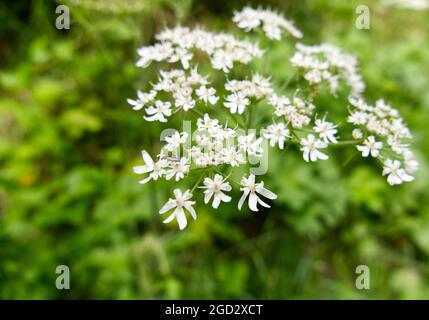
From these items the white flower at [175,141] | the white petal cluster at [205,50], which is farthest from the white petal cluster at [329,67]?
the white flower at [175,141]

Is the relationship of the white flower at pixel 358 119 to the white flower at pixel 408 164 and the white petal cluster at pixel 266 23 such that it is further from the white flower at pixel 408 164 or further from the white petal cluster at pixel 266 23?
the white petal cluster at pixel 266 23

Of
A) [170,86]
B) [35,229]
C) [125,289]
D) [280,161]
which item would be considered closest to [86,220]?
[35,229]

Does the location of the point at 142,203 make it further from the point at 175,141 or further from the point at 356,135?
the point at 356,135

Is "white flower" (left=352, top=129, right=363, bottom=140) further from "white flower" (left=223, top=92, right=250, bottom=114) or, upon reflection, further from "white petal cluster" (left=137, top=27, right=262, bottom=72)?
"white petal cluster" (left=137, top=27, right=262, bottom=72)

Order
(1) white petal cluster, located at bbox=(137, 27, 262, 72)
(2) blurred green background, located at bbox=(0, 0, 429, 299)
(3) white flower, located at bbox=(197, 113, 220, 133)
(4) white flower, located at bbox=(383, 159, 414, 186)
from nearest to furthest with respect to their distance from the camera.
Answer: (3) white flower, located at bbox=(197, 113, 220, 133) < (4) white flower, located at bbox=(383, 159, 414, 186) < (1) white petal cluster, located at bbox=(137, 27, 262, 72) < (2) blurred green background, located at bbox=(0, 0, 429, 299)

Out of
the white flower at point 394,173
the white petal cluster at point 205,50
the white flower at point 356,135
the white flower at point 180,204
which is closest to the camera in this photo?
the white flower at point 180,204

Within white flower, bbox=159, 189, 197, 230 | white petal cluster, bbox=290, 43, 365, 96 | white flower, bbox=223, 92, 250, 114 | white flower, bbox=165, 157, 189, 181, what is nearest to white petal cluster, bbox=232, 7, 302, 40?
A: white petal cluster, bbox=290, 43, 365, 96

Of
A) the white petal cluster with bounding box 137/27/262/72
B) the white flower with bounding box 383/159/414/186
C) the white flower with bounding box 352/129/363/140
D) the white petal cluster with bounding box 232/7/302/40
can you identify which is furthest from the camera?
the white petal cluster with bounding box 232/7/302/40
